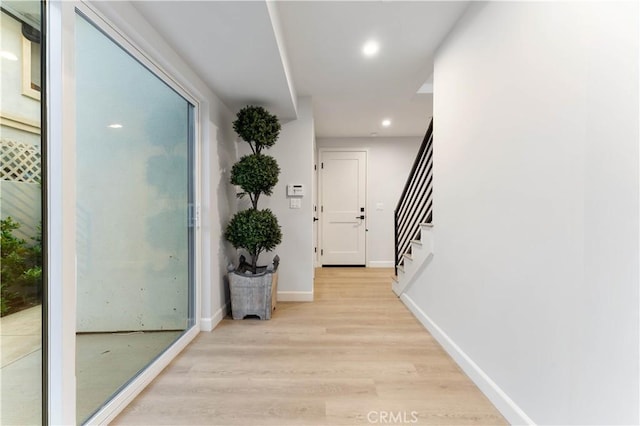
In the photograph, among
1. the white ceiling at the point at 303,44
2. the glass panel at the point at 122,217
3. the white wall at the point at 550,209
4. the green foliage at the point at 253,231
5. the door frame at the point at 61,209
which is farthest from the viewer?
the green foliage at the point at 253,231

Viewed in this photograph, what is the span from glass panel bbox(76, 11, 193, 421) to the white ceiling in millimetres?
374

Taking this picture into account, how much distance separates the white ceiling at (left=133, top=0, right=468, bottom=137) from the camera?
5.08 ft

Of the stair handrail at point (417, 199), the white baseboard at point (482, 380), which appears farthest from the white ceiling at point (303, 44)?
the white baseboard at point (482, 380)

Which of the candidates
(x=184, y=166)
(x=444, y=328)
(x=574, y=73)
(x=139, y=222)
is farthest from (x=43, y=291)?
(x=444, y=328)

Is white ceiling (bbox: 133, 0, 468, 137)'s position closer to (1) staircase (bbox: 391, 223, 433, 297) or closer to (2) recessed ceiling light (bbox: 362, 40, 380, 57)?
(2) recessed ceiling light (bbox: 362, 40, 380, 57)

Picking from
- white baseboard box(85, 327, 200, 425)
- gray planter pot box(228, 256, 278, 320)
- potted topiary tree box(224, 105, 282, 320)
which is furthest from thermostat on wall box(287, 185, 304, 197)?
white baseboard box(85, 327, 200, 425)

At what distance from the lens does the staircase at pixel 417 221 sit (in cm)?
263

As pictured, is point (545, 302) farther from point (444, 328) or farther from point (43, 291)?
point (43, 291)

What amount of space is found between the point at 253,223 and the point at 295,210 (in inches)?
30.1

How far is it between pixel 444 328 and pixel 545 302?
3.55 feet

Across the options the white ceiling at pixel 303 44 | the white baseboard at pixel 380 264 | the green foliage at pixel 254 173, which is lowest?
the white baseboard at pixel 380 264

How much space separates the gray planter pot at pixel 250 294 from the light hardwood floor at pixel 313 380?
0.10 m

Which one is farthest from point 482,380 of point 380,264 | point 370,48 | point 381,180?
point 381,180

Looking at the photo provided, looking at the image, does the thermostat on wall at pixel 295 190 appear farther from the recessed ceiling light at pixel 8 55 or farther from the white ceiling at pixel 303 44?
the recessed ceiling light at pixel 8 55
